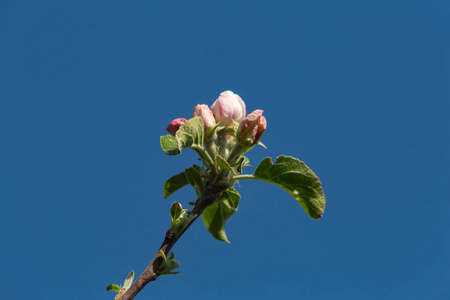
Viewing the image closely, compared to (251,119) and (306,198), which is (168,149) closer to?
(251,119)

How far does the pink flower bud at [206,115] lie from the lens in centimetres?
168

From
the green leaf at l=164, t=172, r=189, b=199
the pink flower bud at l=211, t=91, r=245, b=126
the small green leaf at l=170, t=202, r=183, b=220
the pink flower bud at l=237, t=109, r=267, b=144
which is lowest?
the small green leaf at l=170, t=202, r=183, b=220

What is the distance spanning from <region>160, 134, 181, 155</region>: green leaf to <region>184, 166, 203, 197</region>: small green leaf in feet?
0.41

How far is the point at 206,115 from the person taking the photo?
1.69 meters

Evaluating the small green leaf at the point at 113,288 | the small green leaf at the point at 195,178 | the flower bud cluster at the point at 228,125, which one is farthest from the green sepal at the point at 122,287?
the flower bud cluster at the point at 228,125

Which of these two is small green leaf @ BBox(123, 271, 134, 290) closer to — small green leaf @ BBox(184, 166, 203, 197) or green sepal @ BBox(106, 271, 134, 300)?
green sepal @ BBox(106, 271, 134, 300)

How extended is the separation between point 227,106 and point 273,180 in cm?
36

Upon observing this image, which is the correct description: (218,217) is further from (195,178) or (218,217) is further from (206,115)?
(206,115)

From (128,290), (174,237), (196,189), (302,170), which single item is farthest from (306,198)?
(128,290)

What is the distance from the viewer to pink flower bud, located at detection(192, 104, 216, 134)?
1.68 meters

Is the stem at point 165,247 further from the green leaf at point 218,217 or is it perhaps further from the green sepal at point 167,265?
the green leaf at point 218,217

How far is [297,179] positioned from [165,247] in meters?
0.61

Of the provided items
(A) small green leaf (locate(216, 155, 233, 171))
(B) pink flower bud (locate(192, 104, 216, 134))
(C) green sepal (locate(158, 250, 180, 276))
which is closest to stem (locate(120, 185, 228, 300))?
(C) green sepal (locate(158, 250, 180, 276))

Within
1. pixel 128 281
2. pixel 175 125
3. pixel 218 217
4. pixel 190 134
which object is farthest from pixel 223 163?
pixel 128 281
